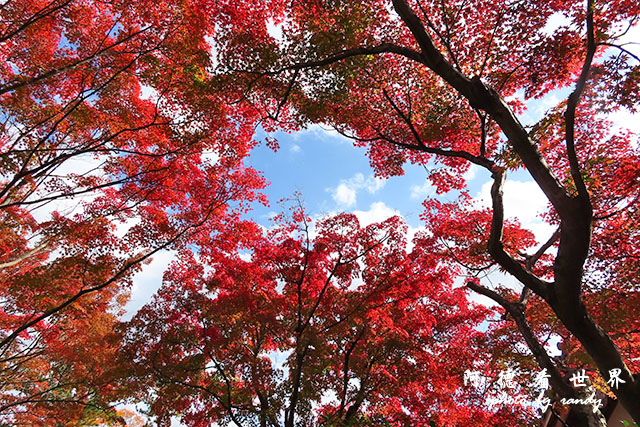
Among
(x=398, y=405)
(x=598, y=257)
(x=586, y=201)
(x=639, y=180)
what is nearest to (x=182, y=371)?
(x=398, y=405)

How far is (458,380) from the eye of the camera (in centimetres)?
1080

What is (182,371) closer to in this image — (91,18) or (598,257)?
(91,18)

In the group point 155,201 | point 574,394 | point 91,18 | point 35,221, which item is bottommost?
point 574,394

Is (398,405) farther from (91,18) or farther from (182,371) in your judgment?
(91,18)

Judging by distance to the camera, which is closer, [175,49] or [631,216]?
[631,216]

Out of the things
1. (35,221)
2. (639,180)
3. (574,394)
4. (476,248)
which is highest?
(35,221)

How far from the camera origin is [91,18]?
27.2 ft

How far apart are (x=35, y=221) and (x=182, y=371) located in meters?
8.85

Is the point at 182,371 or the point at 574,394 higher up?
the point at 182,371

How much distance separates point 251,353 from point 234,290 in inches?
93.3

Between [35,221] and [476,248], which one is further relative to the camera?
[35,221]

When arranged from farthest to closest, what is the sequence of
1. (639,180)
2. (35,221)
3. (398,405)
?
1. (35,221)
2. (398,405)
3. (639,180)

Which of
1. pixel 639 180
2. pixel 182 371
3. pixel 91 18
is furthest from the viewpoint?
pixel 182 371

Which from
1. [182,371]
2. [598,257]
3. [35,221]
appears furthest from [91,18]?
[598,257]
